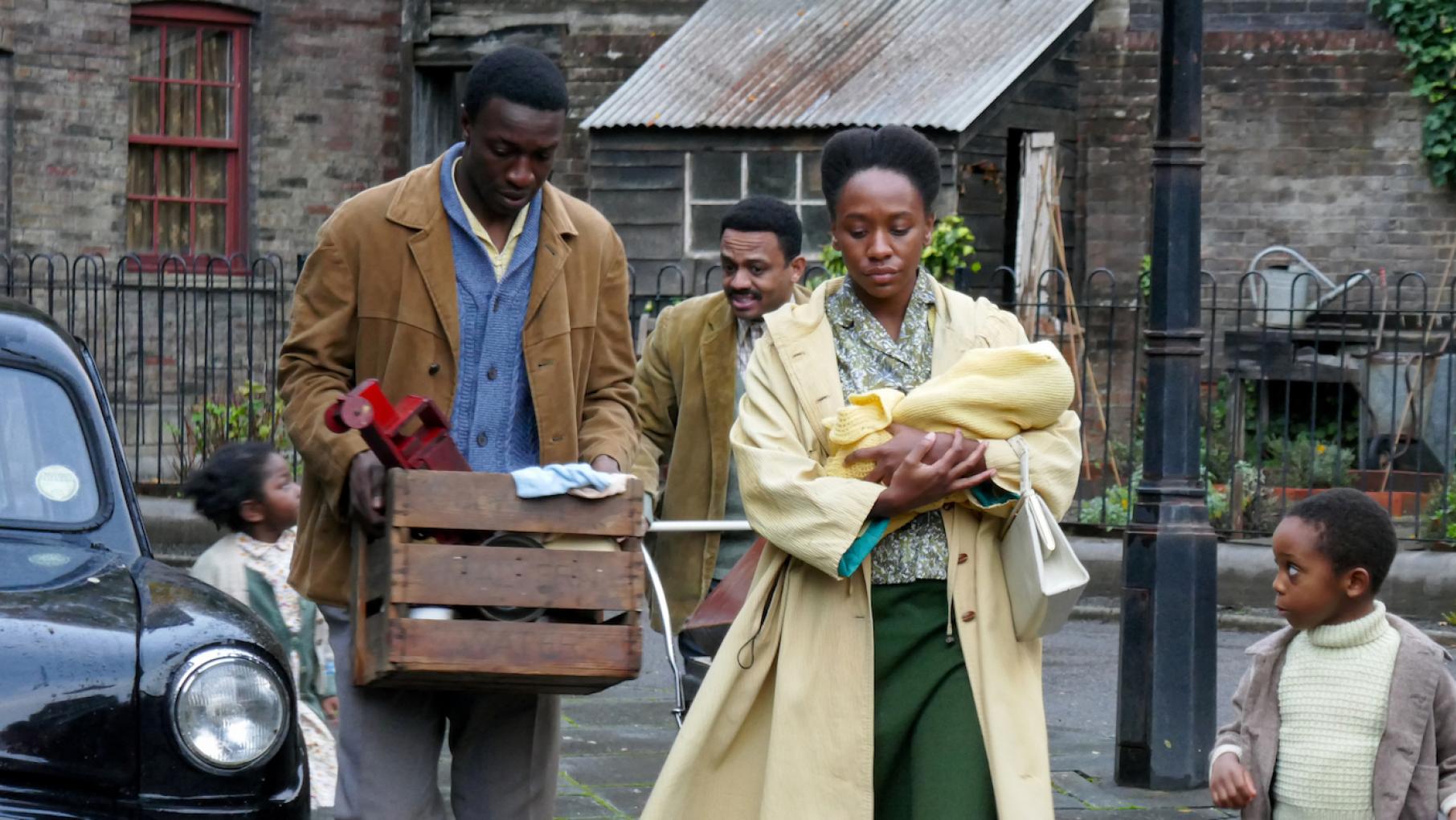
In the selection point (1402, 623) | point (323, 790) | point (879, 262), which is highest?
point (879, 262)

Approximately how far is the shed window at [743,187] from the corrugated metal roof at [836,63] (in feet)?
1.35

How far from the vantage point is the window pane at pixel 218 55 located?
1695cm

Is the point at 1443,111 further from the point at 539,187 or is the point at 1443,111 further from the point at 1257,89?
the point at 539,187

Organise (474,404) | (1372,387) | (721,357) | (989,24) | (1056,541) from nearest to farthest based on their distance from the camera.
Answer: (1056,541)
(474,404)
(721,357)
(1372,387)
(989,24)

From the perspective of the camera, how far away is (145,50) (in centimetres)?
1661

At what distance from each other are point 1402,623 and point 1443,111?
1319 cm

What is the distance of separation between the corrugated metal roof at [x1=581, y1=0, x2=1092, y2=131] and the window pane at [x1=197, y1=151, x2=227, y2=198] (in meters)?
3.26

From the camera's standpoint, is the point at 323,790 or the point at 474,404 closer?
the point at 474,404

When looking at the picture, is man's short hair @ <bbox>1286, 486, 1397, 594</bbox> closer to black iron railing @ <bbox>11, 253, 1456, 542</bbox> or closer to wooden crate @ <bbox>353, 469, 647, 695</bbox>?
wooden crate @ <bbox>353, 469, 647, 695</bbox>

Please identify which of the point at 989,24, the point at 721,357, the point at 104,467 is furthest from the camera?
the point at 989,24

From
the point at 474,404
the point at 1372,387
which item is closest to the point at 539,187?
the point at 474,404

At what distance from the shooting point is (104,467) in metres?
4.66

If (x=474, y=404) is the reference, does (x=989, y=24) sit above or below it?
above

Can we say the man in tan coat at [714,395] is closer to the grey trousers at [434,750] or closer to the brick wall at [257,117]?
the grey trousers at [434,750]
